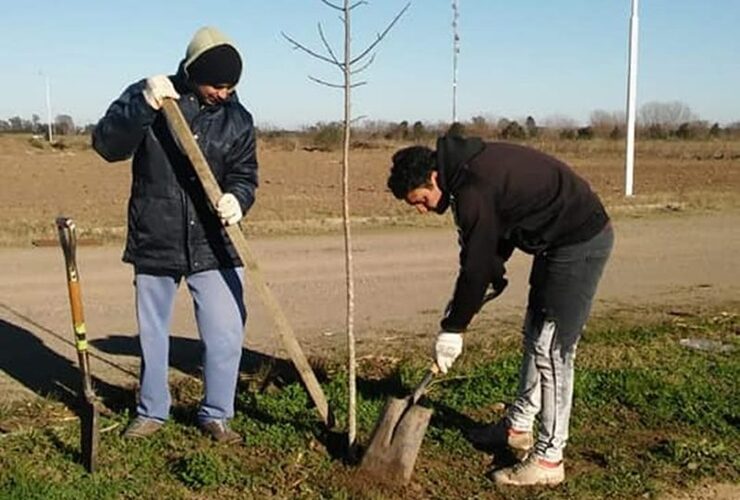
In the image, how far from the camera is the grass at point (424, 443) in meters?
4.40

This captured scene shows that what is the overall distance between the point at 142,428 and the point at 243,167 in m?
1.42

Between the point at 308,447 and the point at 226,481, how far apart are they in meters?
0.54

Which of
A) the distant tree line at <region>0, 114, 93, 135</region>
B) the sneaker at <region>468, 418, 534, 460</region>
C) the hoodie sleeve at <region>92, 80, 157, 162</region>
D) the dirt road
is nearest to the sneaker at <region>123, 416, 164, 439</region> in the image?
the dirt road

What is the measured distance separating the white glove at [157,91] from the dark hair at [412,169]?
1122 mm

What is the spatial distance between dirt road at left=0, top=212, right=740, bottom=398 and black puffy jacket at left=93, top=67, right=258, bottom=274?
177 cm

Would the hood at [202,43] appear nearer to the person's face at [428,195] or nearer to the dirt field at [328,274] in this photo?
the person's face at [428,195]

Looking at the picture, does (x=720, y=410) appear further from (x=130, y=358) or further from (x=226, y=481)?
(x=130, y=358)

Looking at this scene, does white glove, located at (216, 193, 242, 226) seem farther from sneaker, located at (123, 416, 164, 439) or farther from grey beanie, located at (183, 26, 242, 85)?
sneaker, located at (123, 416, 164, 439)

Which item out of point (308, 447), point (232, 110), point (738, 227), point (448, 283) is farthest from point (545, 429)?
point (738, 227)

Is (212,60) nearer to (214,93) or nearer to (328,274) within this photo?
(214,93)

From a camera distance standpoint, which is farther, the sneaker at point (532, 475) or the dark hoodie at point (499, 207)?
the sneaker at point (532, 475)

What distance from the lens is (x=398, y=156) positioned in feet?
13.2

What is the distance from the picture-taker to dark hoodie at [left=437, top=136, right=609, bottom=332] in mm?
3936

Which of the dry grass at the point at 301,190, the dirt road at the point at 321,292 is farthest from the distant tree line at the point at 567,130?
the dirt road at the point at 321,292
